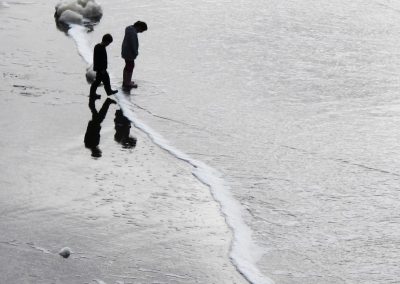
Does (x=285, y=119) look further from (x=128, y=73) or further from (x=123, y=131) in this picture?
(x=128, y=73)

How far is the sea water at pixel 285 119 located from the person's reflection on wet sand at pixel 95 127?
0.54 m

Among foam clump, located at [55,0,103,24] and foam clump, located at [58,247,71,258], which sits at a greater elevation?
foam clump, located at [55,0,103,24]

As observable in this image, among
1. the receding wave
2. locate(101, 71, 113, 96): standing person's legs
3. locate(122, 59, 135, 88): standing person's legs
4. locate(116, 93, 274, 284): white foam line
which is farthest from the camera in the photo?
the receding wave

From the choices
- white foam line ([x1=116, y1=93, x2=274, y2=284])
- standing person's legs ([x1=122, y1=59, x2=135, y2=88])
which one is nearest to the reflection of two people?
white foam line ([x1=116, y1=93, x2=274, y2=284])

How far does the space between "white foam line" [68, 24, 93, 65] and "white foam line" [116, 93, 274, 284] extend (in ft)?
15.1

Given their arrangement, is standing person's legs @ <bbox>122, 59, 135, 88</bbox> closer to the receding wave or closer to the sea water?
the sea water

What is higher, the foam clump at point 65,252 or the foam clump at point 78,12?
the foam clump at point 78,12

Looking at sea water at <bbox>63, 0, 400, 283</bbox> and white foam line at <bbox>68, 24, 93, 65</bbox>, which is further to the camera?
white foam line at <bbox>68, 24, 93, 65</bbox>

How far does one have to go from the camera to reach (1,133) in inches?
515

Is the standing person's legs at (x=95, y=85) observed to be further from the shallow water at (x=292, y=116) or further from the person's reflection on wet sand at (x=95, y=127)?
the shallow water at (x=292, y=116)

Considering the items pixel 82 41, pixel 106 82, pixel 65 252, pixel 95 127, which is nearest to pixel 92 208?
pixel 65 252

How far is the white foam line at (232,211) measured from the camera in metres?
9.41

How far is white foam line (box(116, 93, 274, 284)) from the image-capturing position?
9406 millimetres

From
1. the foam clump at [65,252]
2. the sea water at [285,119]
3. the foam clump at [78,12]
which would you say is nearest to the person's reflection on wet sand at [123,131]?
the sea water at [285,119]
